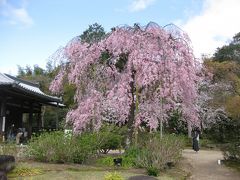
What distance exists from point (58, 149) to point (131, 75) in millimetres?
4175

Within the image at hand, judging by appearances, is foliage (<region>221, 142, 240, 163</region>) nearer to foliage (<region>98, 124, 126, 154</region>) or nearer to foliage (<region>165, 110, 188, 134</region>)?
foliage (<region>98, 124, 126, 154</region>)

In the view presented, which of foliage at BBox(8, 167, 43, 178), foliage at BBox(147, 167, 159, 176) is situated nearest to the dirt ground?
foliage at BBox(147, 167, 159, 176)

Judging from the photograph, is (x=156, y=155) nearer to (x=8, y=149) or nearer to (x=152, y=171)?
(x=152, y=171)

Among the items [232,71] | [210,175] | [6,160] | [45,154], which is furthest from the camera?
[232,71]

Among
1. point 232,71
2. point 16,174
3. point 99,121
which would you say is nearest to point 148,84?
point 99,121

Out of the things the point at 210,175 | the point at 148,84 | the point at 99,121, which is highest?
the point at 148,84

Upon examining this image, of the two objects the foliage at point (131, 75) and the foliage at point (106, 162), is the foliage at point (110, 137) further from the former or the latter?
the foliage at point (106, 162)

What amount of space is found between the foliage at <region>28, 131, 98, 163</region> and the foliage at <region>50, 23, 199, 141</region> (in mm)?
1581

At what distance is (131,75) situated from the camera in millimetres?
16734

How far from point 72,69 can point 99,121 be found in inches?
97.1

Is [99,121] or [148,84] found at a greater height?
[148,84]

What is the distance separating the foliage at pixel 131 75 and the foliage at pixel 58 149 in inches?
62.2

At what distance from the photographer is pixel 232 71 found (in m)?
34.6

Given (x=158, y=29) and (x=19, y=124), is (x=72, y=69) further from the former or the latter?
(x=19, y=124)
